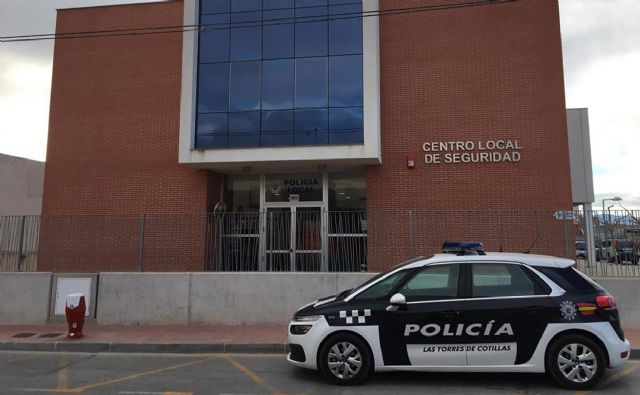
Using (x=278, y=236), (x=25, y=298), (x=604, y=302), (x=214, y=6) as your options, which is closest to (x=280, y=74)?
(x=214, y=6)

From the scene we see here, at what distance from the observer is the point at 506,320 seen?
640 cm

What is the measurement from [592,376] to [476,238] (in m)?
7.09

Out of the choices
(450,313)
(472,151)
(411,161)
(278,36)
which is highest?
(278,36)

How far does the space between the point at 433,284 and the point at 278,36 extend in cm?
1099

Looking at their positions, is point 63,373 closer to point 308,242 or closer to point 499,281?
point 308,242

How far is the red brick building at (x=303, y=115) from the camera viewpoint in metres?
14.6

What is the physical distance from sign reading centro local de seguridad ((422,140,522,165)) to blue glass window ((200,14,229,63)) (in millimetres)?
6918

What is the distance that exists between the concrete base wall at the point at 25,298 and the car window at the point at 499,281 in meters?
10.2

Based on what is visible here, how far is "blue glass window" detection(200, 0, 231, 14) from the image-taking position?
15.9 metres

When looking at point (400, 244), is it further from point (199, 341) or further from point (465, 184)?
point (199, 341)

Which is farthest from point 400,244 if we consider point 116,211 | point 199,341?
point 116,211

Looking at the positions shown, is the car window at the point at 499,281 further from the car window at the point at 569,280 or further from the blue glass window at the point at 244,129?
the blue glass window at the point at 244,129

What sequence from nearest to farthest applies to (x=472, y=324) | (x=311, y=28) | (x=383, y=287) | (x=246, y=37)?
(x=472, y=324), (x=383, y=287), (x=311, y=28), (x=246, y=37)

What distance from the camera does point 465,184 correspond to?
14.8 metres
